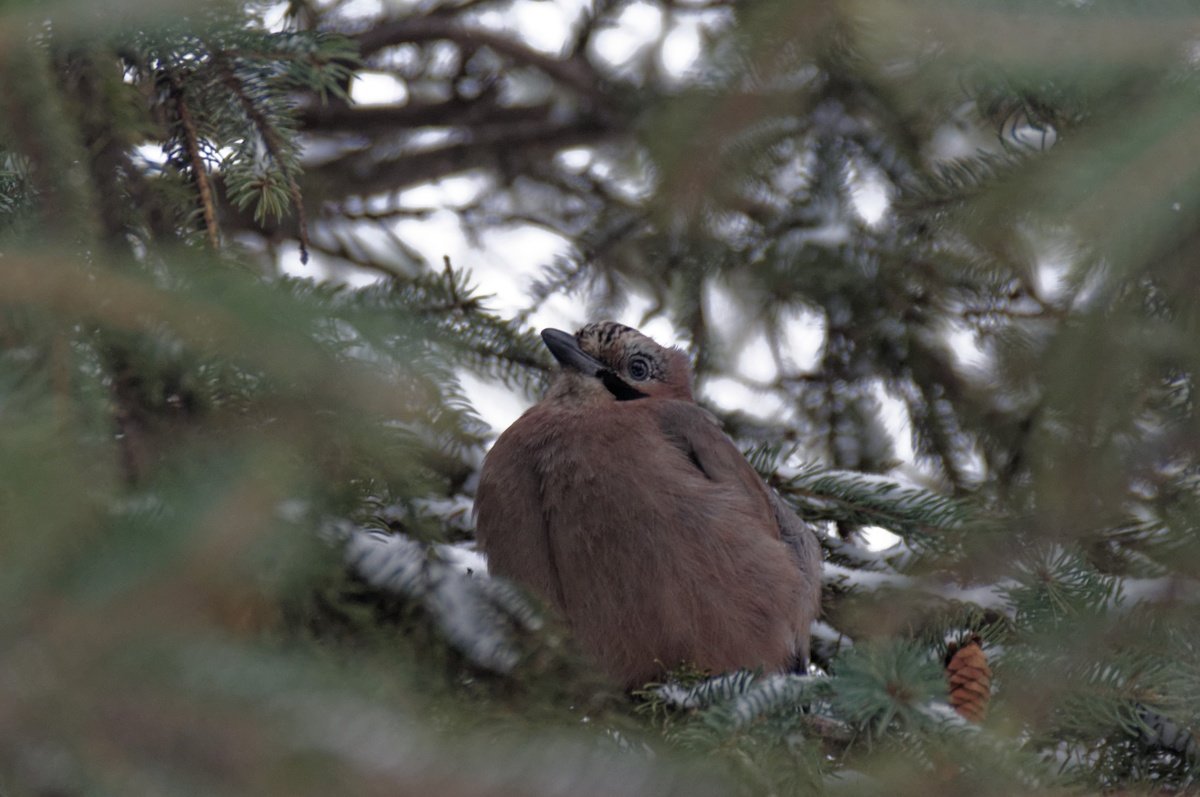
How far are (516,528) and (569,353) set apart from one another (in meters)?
0.72

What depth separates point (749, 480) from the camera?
3166mm

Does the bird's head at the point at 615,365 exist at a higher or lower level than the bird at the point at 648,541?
higher

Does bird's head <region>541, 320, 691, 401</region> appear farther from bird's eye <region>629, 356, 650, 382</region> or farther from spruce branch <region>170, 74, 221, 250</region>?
spruce branch <region>170, 74, 221, 250</region>

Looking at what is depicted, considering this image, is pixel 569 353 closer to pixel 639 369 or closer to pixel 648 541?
pixel 639 369

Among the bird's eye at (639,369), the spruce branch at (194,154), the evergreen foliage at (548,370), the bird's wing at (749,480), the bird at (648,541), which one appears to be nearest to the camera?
the evergreen foliage at (548,370)

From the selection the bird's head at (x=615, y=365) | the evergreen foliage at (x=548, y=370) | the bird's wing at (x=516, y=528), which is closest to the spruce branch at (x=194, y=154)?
the evergreen foliage at (x=548, y=370)

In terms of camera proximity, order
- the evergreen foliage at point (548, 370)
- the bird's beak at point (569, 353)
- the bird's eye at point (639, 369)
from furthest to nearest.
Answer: the bird's eye at point (639, 369) < the bird's beak at point (569, 353) < the evergreen foliage at point (548, 370)

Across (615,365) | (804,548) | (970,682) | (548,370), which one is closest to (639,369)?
(615,365)

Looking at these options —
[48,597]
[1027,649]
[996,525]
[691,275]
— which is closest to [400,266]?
[691,275]

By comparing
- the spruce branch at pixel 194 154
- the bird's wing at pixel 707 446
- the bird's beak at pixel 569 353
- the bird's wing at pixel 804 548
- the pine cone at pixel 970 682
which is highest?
the spruce branch at pixel 194 154

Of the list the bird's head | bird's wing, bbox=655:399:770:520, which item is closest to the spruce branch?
the bird's head

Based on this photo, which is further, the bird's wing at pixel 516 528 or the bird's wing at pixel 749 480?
the bird's wing at pixel 749 480

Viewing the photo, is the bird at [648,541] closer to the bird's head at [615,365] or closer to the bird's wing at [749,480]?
the bird's wing at [749,480]

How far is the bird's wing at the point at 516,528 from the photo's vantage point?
9.75 ft
